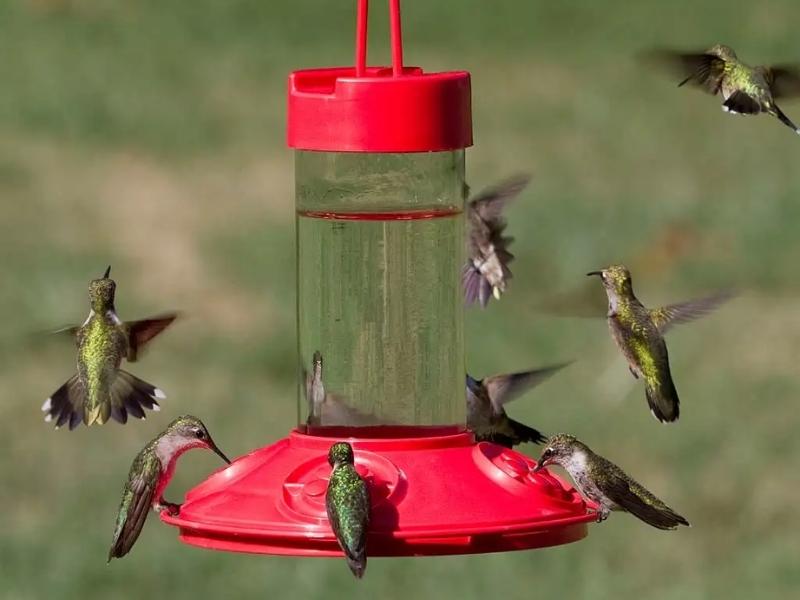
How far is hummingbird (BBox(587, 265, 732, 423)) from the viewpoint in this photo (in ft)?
25.1

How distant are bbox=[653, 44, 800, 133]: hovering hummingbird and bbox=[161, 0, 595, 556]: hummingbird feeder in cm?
→ 173

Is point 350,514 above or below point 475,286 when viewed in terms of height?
below

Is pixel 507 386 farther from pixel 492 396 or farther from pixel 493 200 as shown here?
pixel 493 200

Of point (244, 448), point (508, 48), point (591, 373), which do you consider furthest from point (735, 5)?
point (244, 448)

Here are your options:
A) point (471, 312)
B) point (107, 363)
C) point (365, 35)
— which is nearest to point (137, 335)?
point (107, 363)

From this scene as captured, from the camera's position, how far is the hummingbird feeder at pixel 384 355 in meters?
5.66

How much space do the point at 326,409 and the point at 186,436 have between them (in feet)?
1.20

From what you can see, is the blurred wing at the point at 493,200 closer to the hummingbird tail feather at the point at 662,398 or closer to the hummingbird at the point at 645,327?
the hummingbird at the point at 645,327

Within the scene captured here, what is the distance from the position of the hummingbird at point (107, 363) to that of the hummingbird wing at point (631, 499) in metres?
1.54

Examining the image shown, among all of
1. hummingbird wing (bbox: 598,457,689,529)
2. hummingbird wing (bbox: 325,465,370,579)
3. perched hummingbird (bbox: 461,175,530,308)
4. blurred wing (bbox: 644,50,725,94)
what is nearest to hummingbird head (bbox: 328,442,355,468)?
hummingbird wing (bbox: 325,465,370,579)

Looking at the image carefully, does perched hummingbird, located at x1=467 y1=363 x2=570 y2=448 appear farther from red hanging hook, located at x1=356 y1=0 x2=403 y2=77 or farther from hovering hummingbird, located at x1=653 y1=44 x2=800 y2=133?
red hanging hook, located at x1=356 y1=0 x2=403 y2=77

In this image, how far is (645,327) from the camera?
304 inches

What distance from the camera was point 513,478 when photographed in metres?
5.86

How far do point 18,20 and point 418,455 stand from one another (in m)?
15.8
